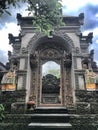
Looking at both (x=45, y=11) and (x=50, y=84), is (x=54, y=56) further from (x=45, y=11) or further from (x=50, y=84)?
(x=45, y=11)

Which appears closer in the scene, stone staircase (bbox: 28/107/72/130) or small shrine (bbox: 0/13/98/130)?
stone staircase (bbox: 28/107/72/130)

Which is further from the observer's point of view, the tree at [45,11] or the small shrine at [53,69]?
the small shrine at [53,69]

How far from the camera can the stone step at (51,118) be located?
10477mm

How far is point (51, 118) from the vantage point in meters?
10.5

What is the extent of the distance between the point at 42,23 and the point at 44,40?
25.2 ft

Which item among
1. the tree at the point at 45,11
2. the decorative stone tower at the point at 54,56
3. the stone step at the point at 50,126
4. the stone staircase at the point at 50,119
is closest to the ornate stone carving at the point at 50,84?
the decorative stone tower at the point at 54,56

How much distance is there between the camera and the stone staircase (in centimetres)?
963

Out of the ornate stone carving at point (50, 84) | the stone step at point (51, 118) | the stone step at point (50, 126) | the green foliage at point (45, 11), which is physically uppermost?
the green foliage at point (45, 11)

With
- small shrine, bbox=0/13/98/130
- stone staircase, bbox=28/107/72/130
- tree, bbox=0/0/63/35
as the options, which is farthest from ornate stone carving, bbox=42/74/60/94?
tree, bbox=0/0/63/35

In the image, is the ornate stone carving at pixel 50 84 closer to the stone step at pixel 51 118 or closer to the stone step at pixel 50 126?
the stone step at pixel 51 118

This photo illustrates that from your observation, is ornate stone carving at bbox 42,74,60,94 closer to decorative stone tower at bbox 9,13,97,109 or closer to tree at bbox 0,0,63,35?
decorative stone tower at bbox 9,13,97,109

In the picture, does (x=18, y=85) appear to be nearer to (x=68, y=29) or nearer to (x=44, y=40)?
(x=44, y=40)

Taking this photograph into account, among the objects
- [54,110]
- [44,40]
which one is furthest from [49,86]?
[54,110]

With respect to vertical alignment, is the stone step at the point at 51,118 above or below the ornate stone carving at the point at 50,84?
below
